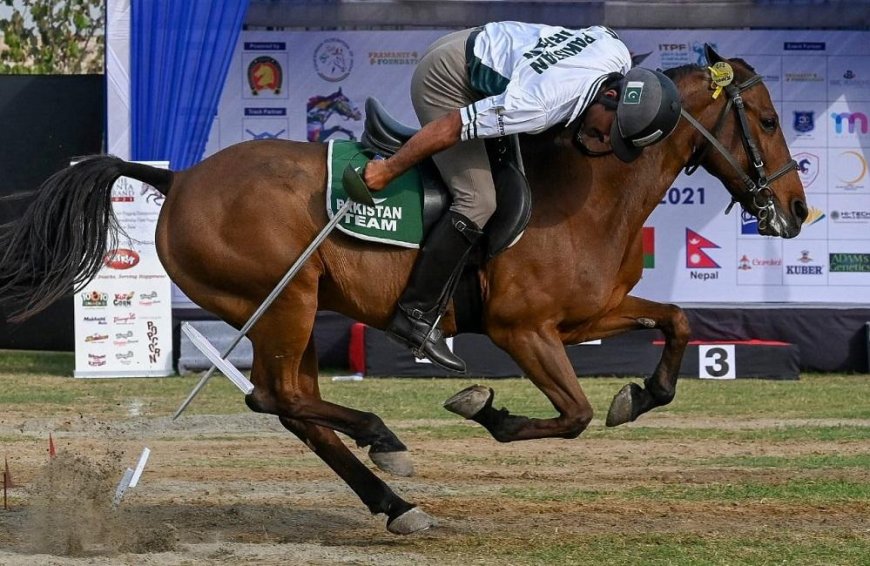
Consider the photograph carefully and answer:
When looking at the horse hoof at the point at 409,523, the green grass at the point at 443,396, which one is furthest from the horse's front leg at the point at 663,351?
the green grass at the point at 443,396

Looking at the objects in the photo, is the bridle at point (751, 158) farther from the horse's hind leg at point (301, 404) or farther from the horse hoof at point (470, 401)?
the horse's hind leg at point (301, 404)

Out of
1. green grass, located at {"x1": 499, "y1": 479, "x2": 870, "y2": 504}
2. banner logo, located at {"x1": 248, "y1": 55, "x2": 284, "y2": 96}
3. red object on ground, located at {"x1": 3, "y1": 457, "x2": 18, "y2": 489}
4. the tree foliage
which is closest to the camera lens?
red object on ground, located at {"x1": 3, "y1": 457, "x2": 18, "y2": 489}

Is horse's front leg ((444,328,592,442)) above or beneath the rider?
beneath

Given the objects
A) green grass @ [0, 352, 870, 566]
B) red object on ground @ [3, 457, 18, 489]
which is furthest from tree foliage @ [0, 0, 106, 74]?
red object on ground @ [3, 457, 18, 489]

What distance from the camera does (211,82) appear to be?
1455 cm

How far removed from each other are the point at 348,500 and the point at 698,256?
8.62 metres

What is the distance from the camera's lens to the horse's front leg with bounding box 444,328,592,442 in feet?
22.2

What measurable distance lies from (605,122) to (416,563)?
7.48 ft

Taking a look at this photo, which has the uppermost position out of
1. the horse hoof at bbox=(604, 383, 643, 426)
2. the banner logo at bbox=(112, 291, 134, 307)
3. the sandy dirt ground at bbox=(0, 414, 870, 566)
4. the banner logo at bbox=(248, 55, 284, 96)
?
the banner logo at bbox=(248, 55, 284, 96)

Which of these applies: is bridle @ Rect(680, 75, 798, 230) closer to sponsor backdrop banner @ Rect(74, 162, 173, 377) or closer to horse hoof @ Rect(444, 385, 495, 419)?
horse hoof @ Rect(444, 385, 495, 419)

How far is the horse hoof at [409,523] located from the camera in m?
6.94

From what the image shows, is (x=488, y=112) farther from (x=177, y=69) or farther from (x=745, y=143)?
(x=177, y=69)

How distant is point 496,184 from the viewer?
680 cm

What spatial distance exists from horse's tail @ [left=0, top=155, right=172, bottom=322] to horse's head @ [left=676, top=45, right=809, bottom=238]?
2.74 m
